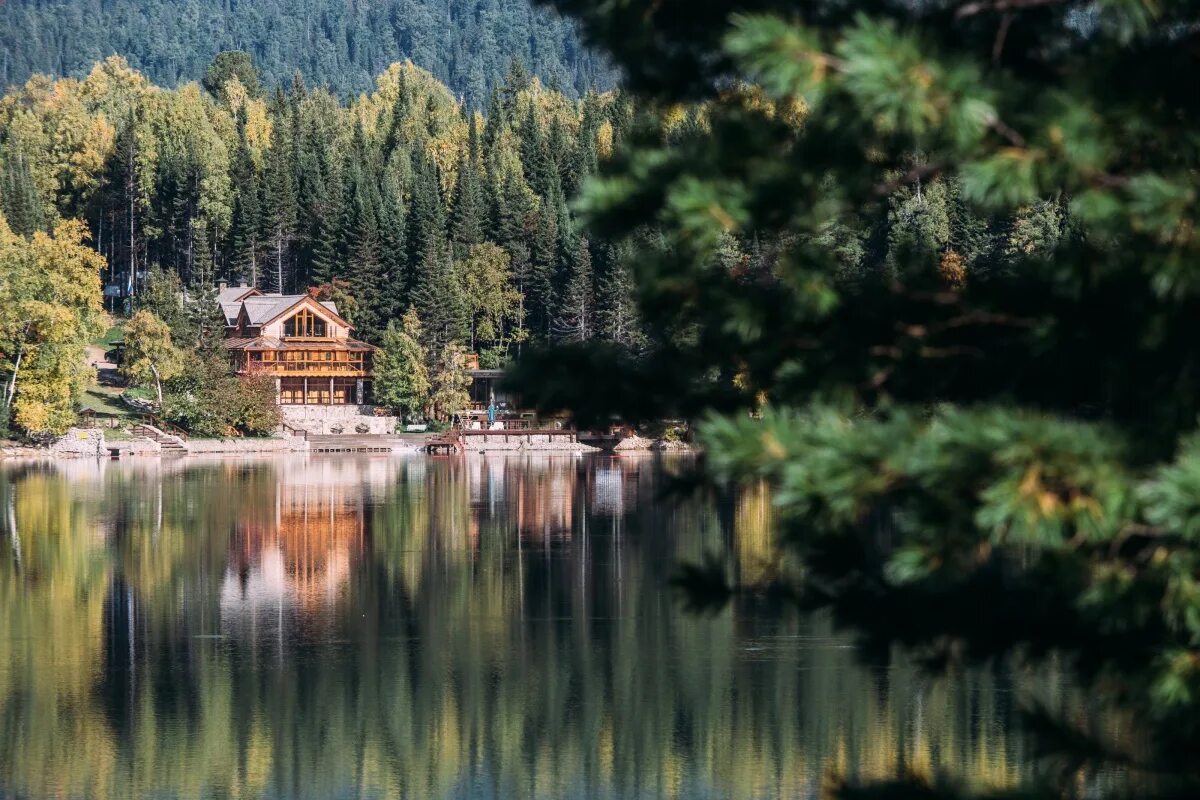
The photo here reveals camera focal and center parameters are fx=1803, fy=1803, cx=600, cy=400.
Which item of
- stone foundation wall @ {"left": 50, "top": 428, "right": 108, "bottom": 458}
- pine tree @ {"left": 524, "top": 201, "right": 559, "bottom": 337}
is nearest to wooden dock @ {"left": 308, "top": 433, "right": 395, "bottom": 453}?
stone foundation wall @ {"left": 50, "top": 428, "right": 108, "bottom": 458}

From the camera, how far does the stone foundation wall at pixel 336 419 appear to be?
292ft

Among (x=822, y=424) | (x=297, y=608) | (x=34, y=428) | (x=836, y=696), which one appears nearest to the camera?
(x=822, y=424)

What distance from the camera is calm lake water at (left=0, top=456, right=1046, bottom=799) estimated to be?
60.1 feet

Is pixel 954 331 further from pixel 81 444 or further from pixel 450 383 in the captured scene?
pixel 450 383

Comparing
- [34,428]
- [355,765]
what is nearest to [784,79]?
[355,765]

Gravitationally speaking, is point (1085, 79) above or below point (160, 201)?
below

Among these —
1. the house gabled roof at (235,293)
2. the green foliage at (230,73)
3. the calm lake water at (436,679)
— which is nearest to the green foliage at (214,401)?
the house gabled roof at (235,293)

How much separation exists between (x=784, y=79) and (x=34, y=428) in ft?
221

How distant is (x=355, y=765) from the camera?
1889cm

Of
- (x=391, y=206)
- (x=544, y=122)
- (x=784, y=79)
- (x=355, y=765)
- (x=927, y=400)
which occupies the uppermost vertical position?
(x=544, y=122)

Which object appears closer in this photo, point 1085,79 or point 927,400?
point 1085,79

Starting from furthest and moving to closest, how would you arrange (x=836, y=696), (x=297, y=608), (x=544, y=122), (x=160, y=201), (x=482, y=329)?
(x=544, y=122)
(x=160, y=201)
(x=482, y=329)
(x=297, y=608)
(x=836, y=696)

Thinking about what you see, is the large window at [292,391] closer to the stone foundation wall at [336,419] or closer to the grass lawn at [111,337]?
the stone foundation wall at [336,419]

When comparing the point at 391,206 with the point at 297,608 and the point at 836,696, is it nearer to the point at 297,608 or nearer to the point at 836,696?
the point at 297,608
